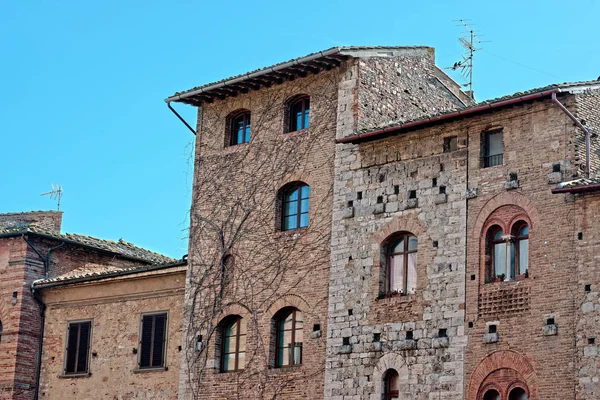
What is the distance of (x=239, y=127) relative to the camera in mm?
28438

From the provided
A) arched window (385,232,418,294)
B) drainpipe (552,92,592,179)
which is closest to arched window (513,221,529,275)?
drainpipe (552,92,592,179)

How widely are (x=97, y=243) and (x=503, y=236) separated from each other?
47.5 ft

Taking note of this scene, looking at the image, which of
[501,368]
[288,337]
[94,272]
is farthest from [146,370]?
[501,368]

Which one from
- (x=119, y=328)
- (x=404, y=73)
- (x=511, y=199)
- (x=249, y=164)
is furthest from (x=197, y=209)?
(x=511, y=199)

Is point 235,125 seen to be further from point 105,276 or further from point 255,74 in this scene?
point 105,276

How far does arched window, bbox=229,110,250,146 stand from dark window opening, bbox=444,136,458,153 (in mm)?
5751

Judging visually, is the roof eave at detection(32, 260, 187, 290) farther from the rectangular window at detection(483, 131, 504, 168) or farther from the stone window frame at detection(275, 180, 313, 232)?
the rectangular window at detection(483, 131, 504, 168)

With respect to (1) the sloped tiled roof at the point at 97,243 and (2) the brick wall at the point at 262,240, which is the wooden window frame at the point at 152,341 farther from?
(1) the sloped tiled roof at the point at 97,243

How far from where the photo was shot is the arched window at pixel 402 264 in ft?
78.5

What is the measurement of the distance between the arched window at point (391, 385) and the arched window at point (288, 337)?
7.73ft

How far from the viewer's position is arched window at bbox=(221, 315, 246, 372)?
86.7ft

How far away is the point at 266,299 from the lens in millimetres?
26078

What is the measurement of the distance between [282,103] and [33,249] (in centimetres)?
854

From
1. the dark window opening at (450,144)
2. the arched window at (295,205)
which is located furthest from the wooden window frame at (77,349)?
the dark window opening at (450,144)
